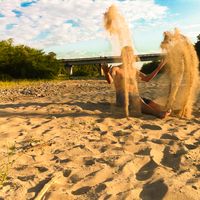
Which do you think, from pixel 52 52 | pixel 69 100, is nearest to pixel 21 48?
pixel 52 52

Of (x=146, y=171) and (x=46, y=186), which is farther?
(x=146, y=171)

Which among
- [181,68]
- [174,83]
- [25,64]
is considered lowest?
[25,64]

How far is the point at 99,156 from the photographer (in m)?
5.14

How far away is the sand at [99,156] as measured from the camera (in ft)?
13.2

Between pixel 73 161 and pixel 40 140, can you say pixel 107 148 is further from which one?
pixel 40 140

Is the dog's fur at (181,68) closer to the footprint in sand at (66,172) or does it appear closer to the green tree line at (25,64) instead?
the footprint in sand at (66,172)

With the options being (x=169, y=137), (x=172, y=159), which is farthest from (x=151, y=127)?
(x=172, y=159)

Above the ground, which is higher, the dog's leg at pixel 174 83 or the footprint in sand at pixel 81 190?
the dog's leg at pixel 174 83

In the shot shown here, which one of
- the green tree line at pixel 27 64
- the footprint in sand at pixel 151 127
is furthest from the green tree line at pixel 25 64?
the footprint in sand at pixel 151 127

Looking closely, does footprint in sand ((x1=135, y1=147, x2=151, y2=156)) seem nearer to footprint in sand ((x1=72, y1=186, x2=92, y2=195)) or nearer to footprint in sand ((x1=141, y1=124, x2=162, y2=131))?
footprint in sand ((x1=72, y1=186, x2=92, y2=195))

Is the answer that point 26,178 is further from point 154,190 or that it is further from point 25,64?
point 25,64

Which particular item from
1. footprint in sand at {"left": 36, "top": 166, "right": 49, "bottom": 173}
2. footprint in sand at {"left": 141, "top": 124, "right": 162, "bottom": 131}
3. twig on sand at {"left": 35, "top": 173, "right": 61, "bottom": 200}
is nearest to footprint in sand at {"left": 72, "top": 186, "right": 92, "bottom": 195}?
twig on sand at {"left": 35, "top": 173, "right": 61, "bottom": 200}

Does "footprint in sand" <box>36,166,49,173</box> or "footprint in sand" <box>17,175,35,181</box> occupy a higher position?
"footprint in sand" <box>36,166,49,173</box>

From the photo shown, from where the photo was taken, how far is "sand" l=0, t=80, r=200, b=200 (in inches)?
158
